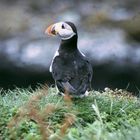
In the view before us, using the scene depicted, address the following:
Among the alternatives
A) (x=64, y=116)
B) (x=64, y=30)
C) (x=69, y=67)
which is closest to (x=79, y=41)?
(x=64, y=30)

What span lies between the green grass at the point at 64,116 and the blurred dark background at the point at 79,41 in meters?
3.90

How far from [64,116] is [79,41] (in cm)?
569

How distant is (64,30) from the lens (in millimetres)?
6137

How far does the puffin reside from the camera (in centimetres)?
570

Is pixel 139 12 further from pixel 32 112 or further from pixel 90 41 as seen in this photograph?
pixel 32 112

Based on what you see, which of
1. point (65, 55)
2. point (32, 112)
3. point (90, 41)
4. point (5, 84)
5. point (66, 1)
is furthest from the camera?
point (66, 1)

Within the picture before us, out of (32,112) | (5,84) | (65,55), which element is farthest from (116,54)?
(32,112)

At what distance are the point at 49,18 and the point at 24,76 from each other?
172 cm

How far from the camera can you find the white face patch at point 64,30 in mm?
6123

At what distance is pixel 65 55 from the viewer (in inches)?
237

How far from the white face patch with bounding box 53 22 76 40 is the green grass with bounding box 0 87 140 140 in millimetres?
601

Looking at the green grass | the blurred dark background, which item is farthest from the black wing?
the blurred dark background

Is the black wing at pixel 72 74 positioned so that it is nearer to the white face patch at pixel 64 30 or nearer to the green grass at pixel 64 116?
the green grass at pixel 64 116

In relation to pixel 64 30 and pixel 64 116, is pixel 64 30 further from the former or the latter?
pixel 64 116
